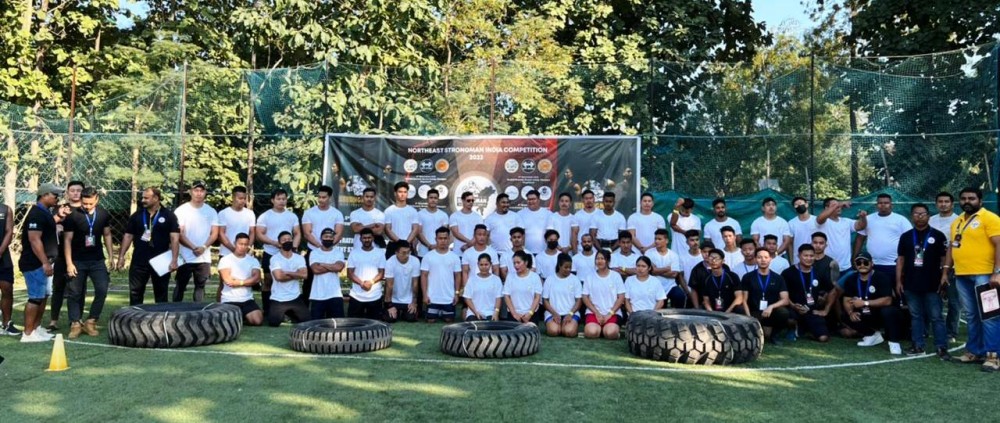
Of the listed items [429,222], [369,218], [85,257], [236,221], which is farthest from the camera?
[429,222]

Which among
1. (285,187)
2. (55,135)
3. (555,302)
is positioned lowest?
(555,302)

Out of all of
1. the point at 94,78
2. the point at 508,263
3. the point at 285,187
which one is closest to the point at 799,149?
the point at 508,263

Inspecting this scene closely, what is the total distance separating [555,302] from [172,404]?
4524 mm

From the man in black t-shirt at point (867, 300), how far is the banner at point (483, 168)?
404 cm

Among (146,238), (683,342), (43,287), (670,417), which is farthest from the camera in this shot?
(146,238)

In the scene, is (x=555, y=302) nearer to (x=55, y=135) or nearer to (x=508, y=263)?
(x=508, y=263)

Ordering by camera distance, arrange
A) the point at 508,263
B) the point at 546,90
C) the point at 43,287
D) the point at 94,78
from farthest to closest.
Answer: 1. the point at 94,78
2. the point at 546,90
3. the point at 508,263
4. the point at 43,287

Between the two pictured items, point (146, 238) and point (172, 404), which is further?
point (146, 238)

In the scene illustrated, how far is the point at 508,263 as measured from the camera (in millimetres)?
9805

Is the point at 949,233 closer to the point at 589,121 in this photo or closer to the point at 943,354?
the point at 943,354

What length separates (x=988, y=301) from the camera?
264 inches

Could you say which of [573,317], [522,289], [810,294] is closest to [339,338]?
[522,289]

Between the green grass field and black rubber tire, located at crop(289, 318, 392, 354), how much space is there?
174 millimetres

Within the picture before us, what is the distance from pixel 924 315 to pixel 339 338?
20.0ft
